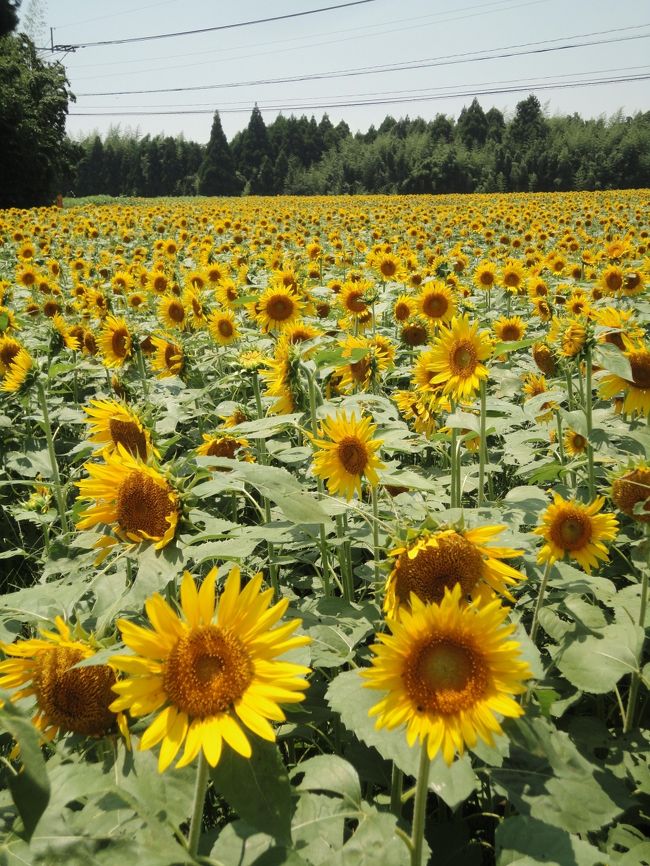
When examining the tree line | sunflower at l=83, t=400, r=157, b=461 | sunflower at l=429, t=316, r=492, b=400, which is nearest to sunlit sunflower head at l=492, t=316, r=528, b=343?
sunflower at l=429, t=316, r=492, b=400

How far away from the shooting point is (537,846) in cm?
115

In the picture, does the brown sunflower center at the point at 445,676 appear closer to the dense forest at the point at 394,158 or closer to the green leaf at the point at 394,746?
the green leaf at the point at 394,746

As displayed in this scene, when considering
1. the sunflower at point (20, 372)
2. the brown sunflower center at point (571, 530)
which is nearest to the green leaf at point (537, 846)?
the brown sunflower center at point (571, 530)

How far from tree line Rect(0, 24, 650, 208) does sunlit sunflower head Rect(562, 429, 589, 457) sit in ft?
98.9

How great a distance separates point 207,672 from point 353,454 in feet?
3.24

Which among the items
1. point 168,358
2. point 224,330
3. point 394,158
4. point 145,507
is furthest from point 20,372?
point 394,158

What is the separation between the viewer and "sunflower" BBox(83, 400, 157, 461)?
1.84 metres

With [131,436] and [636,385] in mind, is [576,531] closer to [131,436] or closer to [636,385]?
[636,385]

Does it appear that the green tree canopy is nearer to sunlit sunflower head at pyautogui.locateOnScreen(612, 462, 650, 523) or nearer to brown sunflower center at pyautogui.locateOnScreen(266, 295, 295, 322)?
brown sunflower center at pyautogui.locateOnScreen(266, 295, 295, 322)

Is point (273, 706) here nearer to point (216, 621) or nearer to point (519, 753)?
point (216, 621)

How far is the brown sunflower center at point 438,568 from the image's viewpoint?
1223mm

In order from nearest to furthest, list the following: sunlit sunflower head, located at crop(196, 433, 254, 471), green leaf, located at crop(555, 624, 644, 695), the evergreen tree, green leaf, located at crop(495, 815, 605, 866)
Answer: green leaf, located at crop(495, 815, 605, 866)
green leaf, located at crop(555, 624, 644, 695)
sunlit sunflower head, located at crop(196, 433, 254, 471)
the evergreen tree

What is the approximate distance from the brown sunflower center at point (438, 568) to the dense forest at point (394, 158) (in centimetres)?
3802

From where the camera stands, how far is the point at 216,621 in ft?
3.40
